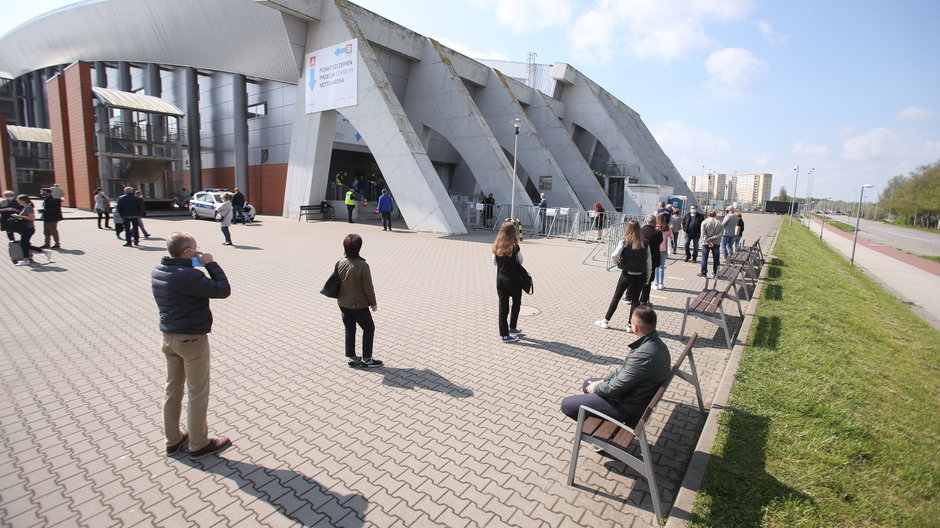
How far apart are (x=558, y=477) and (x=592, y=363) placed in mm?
2358

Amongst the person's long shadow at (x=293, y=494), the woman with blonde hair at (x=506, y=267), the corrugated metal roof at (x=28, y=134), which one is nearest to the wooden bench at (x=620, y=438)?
the person's long shadow at (x=293, y=494)

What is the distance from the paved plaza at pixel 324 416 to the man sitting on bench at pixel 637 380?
0.52 m

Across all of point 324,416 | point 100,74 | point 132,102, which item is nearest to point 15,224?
point 324,416

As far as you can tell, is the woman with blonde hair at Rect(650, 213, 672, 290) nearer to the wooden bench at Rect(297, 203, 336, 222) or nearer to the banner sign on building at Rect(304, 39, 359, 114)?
the banner sign on building at Rect(304, 39, 359, 114)

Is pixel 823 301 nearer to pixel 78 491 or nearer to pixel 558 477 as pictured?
pixel 558 477

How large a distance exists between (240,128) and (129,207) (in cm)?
1711

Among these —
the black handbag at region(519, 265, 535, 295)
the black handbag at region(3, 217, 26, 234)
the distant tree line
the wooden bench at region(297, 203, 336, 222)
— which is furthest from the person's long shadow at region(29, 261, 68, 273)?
the distant tree line

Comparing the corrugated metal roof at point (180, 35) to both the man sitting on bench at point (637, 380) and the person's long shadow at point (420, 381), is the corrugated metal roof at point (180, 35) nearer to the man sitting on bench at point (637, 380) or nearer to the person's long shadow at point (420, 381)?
the person's long shadow at point (420, 381)

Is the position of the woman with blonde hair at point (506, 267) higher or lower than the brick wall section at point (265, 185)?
lower

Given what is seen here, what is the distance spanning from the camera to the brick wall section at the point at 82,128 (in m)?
22.6

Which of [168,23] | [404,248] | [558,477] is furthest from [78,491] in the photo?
[168,23]

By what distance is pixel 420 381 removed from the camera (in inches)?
190

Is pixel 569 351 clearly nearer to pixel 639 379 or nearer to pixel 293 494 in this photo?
pixel 639 379

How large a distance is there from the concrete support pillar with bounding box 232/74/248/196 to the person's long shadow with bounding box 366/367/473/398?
27723 mm
